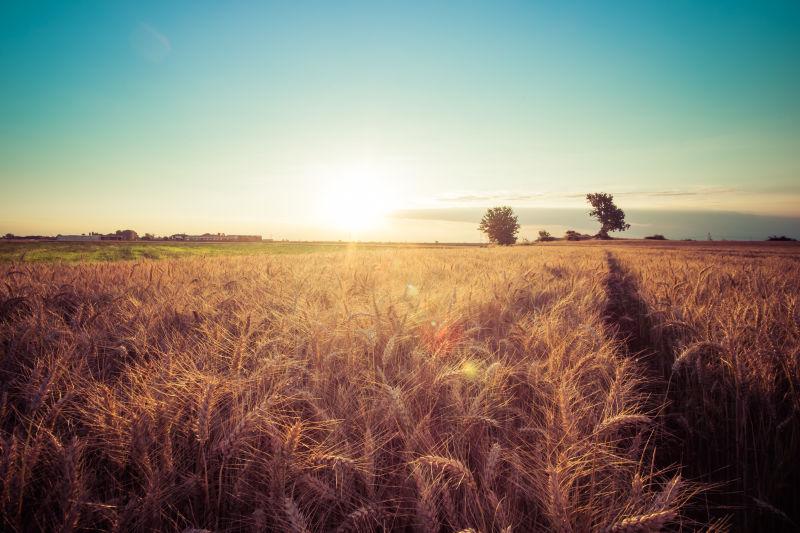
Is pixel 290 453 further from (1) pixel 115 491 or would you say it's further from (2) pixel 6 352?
(2) pixel 6 352

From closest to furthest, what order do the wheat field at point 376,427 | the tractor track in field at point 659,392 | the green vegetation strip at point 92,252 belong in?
the wheat field at point 376,427
the tractor track in field at point 659,392
the green vegetation strip at point 92,252

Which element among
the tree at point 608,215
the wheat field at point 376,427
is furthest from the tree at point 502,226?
the wheat field at point 376,427

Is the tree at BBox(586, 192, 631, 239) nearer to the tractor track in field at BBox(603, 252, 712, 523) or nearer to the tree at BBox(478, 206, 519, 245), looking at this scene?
the tree at BBox(478, 206, 519, 245)

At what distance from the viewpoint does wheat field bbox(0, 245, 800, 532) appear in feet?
3.53

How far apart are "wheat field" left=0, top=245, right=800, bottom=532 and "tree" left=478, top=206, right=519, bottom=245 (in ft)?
231

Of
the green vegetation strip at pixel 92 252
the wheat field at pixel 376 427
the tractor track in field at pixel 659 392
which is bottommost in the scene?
the tractor track in field at pixel 659 392

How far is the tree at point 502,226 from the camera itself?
70500 mm

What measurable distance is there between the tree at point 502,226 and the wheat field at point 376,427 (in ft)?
231

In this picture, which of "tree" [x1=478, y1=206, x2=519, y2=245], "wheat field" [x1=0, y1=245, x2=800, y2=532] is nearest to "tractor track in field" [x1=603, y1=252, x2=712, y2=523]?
"wheat field" [x1=0, y1=245, x2=800, y2=532]

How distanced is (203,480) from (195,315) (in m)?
2.47

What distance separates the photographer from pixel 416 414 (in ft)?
5.82

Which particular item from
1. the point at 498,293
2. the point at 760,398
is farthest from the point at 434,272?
the point at 760,398

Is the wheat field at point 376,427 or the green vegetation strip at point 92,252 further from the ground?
the green vegetation strip at point 92,252

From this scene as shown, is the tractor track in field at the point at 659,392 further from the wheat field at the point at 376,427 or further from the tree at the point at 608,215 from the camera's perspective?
the tree at the point at 608,215
